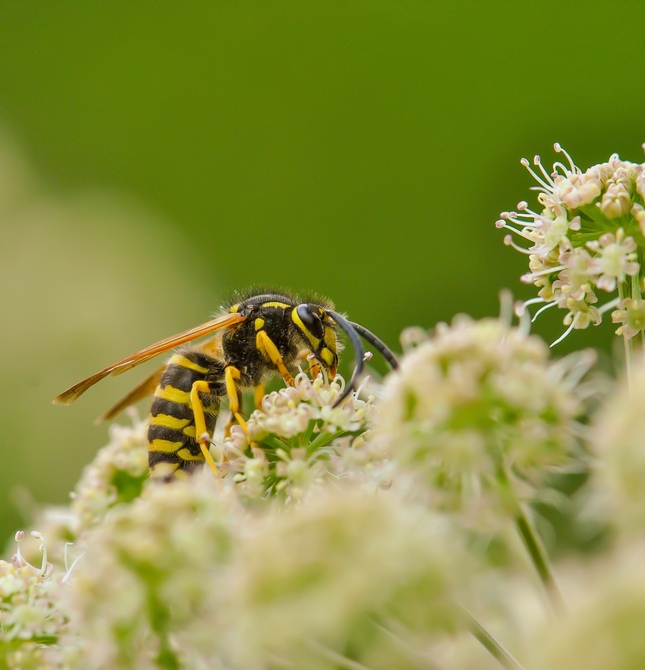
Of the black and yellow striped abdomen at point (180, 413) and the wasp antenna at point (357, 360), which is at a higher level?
the wasp antenna at point (357, 360)

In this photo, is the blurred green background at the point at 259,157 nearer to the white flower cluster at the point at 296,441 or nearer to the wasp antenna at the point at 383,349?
the wasp antenna at the point at 383,349

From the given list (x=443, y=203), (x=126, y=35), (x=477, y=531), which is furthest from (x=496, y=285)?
(x=477, y=531)

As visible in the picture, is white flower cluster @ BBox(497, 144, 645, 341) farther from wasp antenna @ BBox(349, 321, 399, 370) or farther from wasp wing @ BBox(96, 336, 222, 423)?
wasp wing @ BBox(96, 336, 222, 423)

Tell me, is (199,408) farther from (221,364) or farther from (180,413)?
(221,364)

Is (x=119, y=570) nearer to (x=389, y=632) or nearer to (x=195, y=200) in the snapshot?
(x=389, y=632)

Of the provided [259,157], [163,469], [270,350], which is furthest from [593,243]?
[259,157]

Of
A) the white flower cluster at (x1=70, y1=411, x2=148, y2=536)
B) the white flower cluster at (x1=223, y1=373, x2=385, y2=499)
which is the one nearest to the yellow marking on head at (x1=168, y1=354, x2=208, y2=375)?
the white flower cluster at (x1=70, y1=411, x2=148, y2=536)

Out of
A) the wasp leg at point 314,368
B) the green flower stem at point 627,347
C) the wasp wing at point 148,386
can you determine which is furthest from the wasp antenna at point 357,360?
the wasp wing at point 148,386

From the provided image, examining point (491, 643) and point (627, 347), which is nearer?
point (491, 643)
